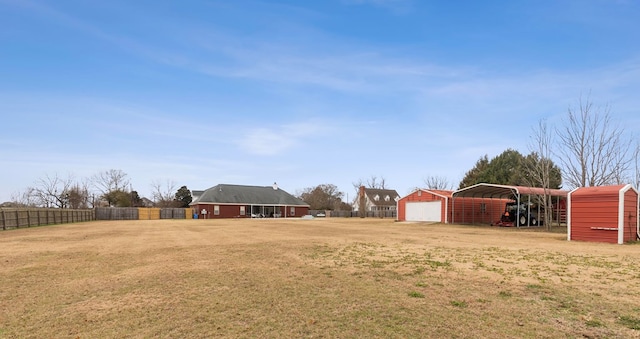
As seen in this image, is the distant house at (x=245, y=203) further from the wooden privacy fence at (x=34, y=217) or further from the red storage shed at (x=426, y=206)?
the red storage shed at (x=426, y=206)

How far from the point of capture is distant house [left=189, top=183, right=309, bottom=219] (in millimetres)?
57688

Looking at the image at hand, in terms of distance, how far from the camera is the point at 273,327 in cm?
495

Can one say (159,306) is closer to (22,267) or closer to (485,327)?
(485,327)

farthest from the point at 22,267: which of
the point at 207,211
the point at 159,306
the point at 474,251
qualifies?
the point at 207,211

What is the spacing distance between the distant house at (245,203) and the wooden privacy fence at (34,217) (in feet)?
56.1

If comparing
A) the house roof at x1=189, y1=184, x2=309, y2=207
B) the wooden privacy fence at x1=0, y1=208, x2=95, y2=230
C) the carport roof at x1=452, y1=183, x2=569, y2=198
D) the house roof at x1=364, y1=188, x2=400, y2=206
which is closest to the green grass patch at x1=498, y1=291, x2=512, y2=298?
the carport roof at x1=452, y1=183, x2=569, y2=198

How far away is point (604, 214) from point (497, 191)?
17009 millimetres

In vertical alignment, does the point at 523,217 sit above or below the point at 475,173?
below

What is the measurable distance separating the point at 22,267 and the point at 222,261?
4.82m

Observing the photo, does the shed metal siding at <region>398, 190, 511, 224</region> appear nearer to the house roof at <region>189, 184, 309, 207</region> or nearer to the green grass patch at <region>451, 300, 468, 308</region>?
the house roof at <region>189, 184, 309, 207</region>

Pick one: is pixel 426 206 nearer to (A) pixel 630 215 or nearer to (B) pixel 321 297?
(A) pixel 630 215

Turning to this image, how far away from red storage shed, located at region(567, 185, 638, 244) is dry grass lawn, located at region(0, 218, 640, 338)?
6.95 m

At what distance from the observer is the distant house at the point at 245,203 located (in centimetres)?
5769

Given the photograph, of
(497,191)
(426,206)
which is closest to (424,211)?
(426,206)
